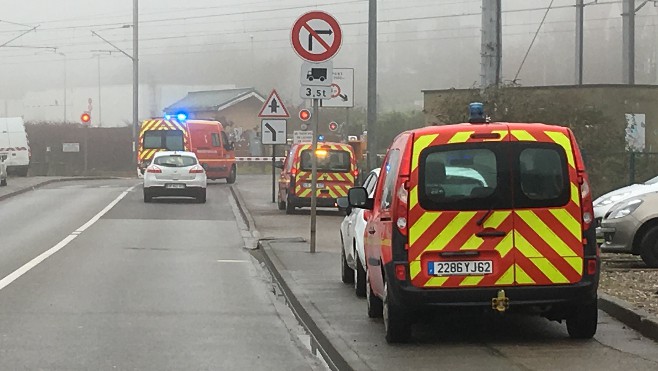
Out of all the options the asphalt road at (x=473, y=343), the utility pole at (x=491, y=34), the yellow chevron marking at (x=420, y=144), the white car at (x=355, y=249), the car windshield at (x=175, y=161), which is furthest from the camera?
the car windshield at (x=175, y=161)

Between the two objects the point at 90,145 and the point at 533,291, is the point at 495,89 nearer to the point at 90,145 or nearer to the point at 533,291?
the point at 533,291

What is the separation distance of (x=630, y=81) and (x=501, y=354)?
24.5 m

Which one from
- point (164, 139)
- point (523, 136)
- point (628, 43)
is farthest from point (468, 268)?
point (164, 139)

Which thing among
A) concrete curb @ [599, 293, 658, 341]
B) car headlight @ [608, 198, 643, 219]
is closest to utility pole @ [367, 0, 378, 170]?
car headlight @ [608, 198, 643, 219]

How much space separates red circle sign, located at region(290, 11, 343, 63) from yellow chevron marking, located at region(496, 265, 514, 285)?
7432mm

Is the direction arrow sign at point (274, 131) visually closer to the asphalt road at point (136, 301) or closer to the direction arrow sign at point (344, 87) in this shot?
the asphalt road at point (136, 301)

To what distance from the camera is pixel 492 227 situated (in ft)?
28.6

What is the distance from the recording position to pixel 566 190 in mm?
8773

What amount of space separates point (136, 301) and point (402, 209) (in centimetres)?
438

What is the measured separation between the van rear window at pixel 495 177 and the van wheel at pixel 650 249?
230 inches

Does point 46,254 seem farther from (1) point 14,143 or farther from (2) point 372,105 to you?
(1) point 14,143

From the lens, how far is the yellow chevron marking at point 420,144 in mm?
8805

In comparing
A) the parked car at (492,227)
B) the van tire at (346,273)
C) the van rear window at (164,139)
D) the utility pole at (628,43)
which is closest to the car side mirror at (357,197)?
the parked car at (492,227)

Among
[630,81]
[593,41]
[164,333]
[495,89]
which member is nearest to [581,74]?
[630,81]
